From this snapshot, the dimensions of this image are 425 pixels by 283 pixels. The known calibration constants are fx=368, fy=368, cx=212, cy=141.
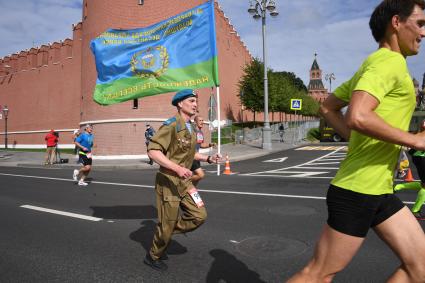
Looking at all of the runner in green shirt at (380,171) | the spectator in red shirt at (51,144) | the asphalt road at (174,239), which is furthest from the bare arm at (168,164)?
the spectator in red shirt at (51,144)

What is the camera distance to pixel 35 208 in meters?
7.97

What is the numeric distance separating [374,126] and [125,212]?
20.0ft

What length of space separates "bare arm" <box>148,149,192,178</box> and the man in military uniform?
1 centimetres

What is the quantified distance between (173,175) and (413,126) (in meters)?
35.0

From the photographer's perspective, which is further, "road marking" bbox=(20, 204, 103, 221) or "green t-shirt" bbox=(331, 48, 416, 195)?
"road marking" bbox=(20, 204, 103, 221)

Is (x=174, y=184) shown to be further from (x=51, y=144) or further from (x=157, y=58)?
(x=51, y=144)

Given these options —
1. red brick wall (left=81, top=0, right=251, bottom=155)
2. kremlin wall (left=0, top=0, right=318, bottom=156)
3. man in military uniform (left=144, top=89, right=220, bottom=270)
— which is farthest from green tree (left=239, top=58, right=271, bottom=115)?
Answer: man in military uniform (left=144, top=89, right=220, bottom=270)

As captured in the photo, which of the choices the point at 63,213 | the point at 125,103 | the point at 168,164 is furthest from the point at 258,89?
the point at 168,164

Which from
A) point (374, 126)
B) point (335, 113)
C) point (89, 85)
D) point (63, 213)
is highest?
point (89, 85)

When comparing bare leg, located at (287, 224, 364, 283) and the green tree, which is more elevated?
the green tree

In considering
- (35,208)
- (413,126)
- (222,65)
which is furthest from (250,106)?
(35,208)

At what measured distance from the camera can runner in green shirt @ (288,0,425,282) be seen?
2.13 metres

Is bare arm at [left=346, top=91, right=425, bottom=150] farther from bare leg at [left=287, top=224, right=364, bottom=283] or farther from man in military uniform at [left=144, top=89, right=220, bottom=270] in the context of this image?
man in military uniform at [left=144, top=89, right=220, bottom=270]

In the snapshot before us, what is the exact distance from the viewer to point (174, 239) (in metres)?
5.39
